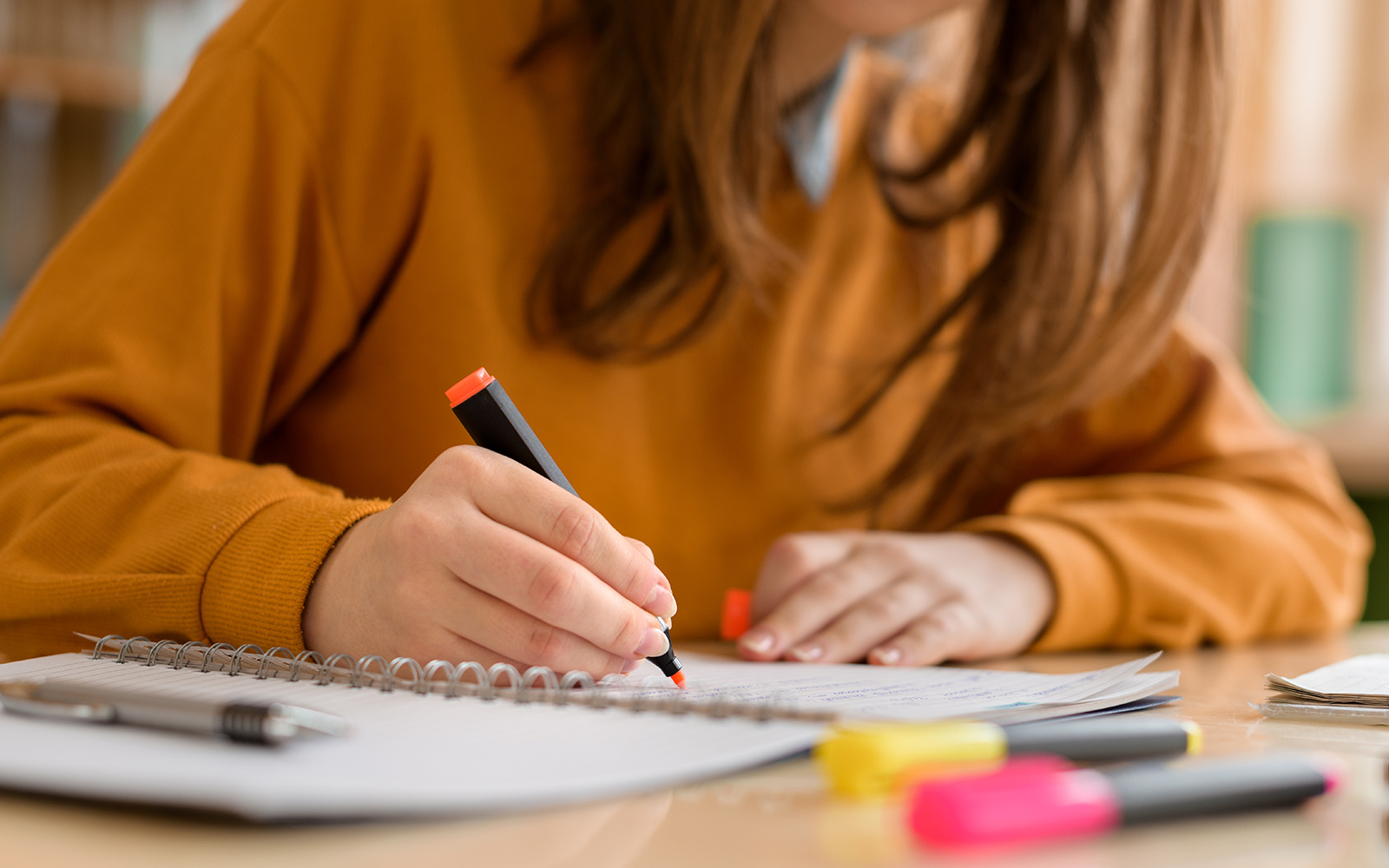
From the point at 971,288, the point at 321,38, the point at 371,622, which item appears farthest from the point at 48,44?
the point at 371,622

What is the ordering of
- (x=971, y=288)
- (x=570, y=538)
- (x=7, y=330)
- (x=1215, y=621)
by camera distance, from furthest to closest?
(x=971, y=288), (x=1215, y=621), (x=7, y=330), (x=570, y=538)

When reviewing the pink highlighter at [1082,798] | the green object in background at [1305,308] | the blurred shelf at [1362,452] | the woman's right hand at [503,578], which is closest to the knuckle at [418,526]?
the woman's right hand at [503,578]

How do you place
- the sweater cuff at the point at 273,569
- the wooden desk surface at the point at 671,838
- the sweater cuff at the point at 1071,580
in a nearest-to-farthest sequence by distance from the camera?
the wooden desk surface at the point at 671,838 < the sweater cuff at the point at 273,569 < the sweater cuff at the point at 1071,580

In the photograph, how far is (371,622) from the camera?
1.58 feet

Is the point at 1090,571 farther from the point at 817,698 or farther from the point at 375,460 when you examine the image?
the point at 375,460

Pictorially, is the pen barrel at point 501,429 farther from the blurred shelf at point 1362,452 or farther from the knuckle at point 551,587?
the blurred shelf at point 1362,452

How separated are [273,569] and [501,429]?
0.13m

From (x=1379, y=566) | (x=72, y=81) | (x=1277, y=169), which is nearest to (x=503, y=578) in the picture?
(x=1379, y=566)

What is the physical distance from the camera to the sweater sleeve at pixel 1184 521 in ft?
2.60

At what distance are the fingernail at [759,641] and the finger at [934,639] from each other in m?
0.06

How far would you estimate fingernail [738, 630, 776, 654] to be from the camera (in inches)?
24.0

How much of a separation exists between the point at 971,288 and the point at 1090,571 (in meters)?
0.26

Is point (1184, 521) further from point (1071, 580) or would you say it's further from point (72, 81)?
point (72, 81)

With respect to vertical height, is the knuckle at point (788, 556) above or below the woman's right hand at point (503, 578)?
below
